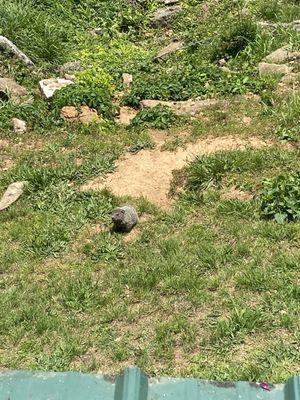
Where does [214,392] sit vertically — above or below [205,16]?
above

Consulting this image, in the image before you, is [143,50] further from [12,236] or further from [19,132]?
[12,236]

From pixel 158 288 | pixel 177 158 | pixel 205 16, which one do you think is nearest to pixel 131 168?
pixel 177 158

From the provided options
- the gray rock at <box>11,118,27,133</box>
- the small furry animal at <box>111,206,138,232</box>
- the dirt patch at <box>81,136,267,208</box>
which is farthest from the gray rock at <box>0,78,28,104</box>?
the small furry animal at <box>111,206,138,232</box>

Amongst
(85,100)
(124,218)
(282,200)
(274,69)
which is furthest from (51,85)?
(282,200)

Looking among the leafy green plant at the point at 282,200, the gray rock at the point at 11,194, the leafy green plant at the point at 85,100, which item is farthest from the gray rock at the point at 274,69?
the gray rock at the point at 11,194

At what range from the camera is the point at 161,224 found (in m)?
6.00

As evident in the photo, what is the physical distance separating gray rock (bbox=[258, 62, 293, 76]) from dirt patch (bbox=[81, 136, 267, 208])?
1.68 metres

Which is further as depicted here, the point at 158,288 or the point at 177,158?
the point at 177,158

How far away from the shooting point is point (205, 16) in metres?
11.0

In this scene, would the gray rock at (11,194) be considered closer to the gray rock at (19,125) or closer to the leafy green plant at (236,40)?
the gray rock at (19,125)

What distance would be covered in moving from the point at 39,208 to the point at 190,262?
1.79 meters

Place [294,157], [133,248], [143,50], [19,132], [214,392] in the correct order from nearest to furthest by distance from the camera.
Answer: [214,392], [133,248], [294,157], [19,132], [143,50]

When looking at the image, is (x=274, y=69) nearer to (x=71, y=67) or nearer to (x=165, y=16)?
(x=71, y=67)

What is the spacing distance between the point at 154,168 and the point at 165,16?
17.1ft
